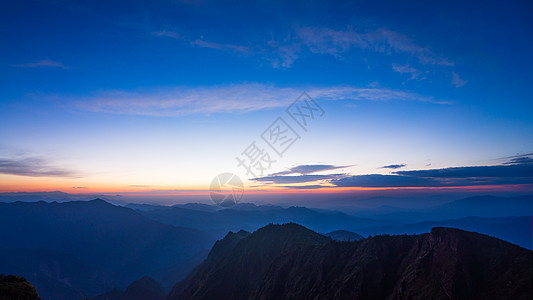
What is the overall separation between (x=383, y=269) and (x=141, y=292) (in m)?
134

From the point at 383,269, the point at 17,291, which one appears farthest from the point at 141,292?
the point at 383,269

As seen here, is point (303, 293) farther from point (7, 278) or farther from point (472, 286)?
point (7, 278)

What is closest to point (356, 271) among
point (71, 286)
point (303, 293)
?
point (303, 293)

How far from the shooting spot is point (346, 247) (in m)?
59.9

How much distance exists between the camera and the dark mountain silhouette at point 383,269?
33.3m

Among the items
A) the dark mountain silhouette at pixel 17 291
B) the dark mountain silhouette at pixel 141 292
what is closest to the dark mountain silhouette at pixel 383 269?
the dark mountain silhouette at pixel 17 291

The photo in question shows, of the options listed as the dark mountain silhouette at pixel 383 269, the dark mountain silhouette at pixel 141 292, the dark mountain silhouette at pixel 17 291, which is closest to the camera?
the dark mountain silhouette at pixel 17 291

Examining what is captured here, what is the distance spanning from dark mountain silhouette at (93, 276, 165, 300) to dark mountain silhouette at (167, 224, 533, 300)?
6419cm

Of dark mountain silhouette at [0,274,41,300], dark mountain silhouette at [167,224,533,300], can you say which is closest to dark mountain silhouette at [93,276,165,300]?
dark mountain silhouette at [167,224,533,300]

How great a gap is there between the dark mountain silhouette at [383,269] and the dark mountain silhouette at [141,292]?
6419 cm

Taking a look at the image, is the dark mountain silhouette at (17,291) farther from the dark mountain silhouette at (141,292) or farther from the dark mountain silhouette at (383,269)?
the dark mountain silhouette at (141,292)

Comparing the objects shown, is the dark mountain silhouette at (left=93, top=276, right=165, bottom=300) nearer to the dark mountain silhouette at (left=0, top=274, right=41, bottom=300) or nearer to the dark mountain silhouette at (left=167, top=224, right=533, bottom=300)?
the dark mountain silhouette at (left=167, top=224, right=533, bottom=300)

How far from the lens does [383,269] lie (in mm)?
46656

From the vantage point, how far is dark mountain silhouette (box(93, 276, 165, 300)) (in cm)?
12900
